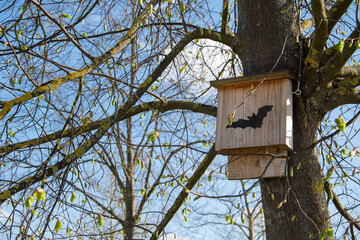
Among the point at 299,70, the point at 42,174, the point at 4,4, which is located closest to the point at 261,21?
the point at 299,70

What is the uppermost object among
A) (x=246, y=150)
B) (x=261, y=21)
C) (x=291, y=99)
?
(x=261, y=21)

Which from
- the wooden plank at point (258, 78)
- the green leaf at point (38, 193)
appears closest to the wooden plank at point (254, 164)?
the wooden plank at point (258, 78)

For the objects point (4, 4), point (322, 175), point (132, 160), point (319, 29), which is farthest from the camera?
point (132, 160)

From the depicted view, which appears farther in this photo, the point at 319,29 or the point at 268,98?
the point at 268,98

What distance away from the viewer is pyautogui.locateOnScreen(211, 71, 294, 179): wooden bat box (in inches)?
128

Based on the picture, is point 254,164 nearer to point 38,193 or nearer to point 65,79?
point 65,79

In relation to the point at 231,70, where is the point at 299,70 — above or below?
below

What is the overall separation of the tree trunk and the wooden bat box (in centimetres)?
10

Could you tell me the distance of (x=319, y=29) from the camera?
3025 mm

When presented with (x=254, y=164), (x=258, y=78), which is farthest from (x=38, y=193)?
(x=258, y=78)

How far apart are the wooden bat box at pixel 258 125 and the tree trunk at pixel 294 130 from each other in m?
0.10

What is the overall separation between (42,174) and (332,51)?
2080 mm

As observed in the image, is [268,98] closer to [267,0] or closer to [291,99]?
[291,99]

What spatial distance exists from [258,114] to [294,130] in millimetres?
266
